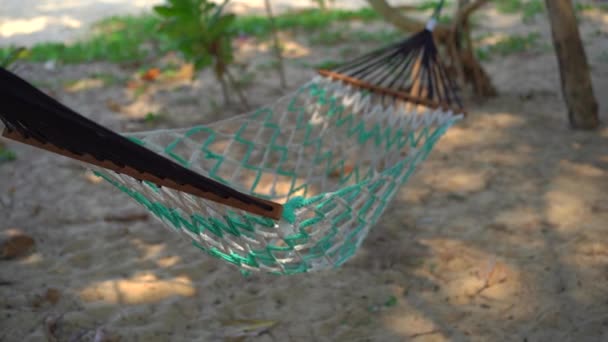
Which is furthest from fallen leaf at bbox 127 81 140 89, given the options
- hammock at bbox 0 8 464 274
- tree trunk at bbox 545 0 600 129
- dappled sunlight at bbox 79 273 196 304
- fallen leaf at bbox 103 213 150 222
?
tree trunk at bbox 545 0 600 129

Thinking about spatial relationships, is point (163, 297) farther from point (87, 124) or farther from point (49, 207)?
point (49, 207)

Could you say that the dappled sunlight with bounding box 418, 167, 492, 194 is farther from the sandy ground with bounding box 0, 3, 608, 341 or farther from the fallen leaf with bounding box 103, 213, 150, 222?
the fallen leaf with bounding box 103, 213, 150, 222

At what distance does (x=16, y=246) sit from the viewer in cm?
192

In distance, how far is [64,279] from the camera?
5.74ft

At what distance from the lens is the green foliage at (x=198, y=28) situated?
2879 mm

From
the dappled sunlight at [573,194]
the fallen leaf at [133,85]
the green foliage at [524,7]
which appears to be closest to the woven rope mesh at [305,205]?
the dappled sunlight at [573,194]

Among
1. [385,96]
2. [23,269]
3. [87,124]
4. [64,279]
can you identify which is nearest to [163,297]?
[64,279]

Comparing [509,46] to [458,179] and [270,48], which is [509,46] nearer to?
[270,48]

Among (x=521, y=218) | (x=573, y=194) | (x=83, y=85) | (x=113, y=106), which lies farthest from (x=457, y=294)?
(x=83, y=85)

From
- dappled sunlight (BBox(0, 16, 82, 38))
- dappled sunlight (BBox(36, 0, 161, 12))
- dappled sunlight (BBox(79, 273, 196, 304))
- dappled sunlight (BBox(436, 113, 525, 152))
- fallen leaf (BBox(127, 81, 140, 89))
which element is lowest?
dappled sunlight (BBox(436, 113, 525, 152))

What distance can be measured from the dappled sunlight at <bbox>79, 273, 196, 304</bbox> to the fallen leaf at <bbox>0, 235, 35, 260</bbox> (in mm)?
383

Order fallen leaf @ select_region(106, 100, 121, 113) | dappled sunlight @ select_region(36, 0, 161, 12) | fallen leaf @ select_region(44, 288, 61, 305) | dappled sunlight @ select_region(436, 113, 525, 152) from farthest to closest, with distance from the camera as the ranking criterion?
dappled sunlight @ select_region(36, 0, 161, 12), fallen leaf @ select_region(106, 100, 121, 113), dappled sunlight @ select_region(436, 113, 525, 152), fallen leaf @ select_region(44, 288, 61, 305)

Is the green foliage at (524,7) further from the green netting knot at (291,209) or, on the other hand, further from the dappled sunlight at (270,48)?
the green netting knot at (291,209)

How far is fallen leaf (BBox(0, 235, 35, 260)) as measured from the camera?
188cm
